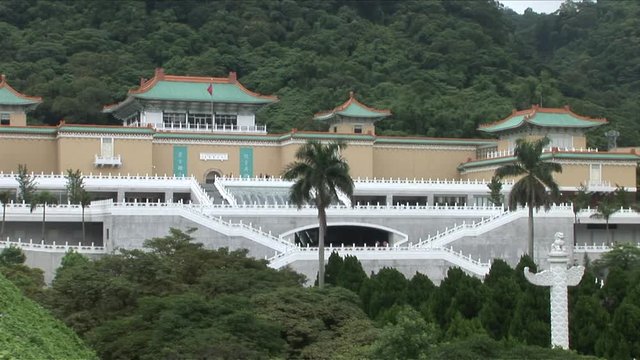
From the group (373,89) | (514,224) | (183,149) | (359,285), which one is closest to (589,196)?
(514,224)

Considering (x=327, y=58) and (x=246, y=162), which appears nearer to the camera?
(x=246, y=162)

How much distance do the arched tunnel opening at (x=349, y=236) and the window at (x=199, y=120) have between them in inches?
509

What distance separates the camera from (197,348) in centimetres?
2938

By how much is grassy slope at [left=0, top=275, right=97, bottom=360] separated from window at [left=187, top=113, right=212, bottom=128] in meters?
48.7

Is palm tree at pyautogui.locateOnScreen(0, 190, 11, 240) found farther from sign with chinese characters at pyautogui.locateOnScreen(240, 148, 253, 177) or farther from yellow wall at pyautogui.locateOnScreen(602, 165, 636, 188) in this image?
yellow wall at pyautogui.locateOnScreen(602, 165, 636, 188)

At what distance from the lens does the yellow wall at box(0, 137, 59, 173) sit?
67875 mm

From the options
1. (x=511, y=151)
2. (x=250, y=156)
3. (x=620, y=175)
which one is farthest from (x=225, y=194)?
(x=620, y=175)

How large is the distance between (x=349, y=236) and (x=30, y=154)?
1819 cm

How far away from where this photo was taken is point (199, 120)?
2901 inches

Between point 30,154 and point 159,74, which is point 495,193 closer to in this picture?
point 159,74

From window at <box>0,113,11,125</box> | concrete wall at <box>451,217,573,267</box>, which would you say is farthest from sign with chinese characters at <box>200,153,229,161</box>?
concrete wall at <box>451,217,573,267</box>

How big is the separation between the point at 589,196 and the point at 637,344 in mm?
38281

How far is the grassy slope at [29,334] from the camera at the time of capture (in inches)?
736

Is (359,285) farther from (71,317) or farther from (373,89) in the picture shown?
(373,89)
